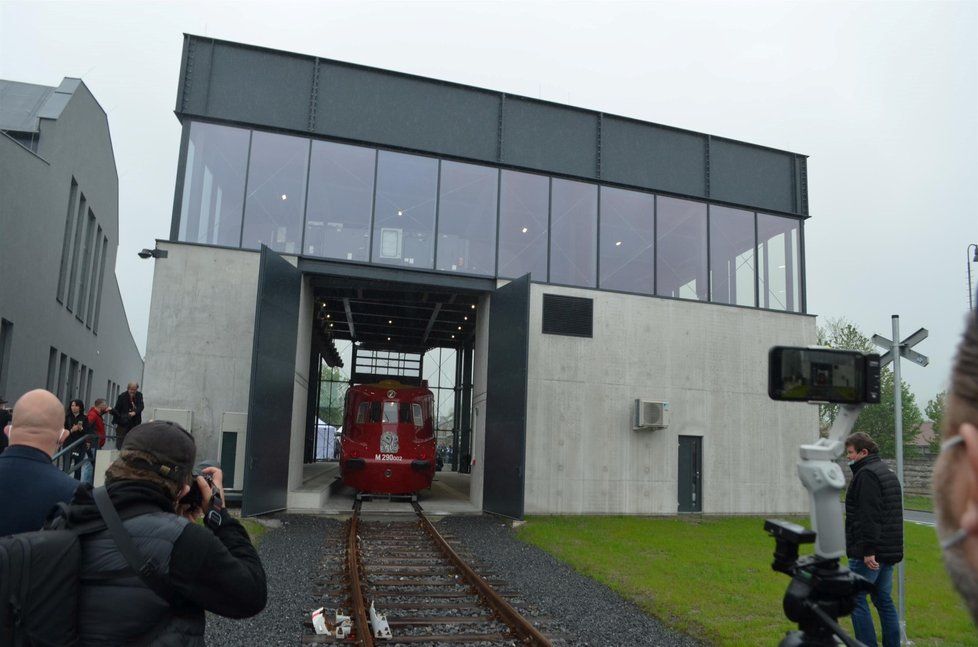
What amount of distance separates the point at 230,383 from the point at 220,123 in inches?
222

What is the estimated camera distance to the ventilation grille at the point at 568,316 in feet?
53.2

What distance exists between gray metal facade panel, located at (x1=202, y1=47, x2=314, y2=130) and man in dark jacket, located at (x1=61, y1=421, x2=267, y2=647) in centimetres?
1438

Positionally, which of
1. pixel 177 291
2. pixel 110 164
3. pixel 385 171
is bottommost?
pixel 177 291

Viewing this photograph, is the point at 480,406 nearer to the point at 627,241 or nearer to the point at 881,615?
the point at 627,241

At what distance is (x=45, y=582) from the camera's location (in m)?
2.05

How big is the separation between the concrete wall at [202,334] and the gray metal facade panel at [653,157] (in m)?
8.96

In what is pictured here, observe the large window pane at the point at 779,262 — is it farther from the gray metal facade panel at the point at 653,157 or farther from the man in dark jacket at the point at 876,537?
the man in dark jacket at the point at 876,537

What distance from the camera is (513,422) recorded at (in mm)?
14391

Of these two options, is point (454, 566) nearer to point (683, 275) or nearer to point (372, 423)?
point (372, 423)

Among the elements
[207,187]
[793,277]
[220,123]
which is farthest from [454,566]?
[793,277]

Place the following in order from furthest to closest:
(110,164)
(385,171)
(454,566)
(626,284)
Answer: (110,164) < (626,284) < (385,171) < (454,566)

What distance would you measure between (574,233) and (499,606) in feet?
36.6

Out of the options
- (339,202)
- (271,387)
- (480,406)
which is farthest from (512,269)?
(271,387)

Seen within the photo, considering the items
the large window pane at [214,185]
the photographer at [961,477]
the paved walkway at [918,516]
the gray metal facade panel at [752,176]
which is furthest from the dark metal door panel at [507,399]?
the paved walkway at [918,516]
